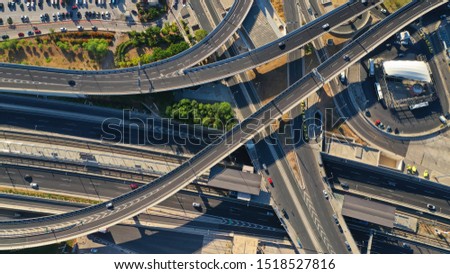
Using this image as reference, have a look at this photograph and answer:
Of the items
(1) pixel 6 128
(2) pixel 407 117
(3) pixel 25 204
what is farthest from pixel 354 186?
(1) pixel 6 128

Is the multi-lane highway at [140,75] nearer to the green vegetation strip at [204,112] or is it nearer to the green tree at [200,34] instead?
the green tree at [200,34]

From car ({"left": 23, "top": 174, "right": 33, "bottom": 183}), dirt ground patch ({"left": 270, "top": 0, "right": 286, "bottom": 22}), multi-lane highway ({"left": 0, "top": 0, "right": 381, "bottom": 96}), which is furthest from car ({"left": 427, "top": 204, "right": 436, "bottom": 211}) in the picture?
car ({"left": 23, "top": 174, "right": 33, "bottom": 183})

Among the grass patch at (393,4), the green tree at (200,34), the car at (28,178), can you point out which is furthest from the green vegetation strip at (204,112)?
the grass patch at (393,4)

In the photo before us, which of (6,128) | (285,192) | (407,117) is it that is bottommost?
(285,192)

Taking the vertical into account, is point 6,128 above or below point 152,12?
below

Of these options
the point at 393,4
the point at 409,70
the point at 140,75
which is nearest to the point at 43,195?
the point at 140,75

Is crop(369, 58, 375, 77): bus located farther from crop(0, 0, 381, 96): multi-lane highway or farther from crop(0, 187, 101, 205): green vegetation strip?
crop(0, 187, 101, 205): green vegetation strip

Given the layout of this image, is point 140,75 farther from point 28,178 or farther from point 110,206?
point 28,178

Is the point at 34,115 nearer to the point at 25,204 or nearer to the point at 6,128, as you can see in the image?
the point at 6,128

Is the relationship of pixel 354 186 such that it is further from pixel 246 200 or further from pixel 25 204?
pixel 25 204
